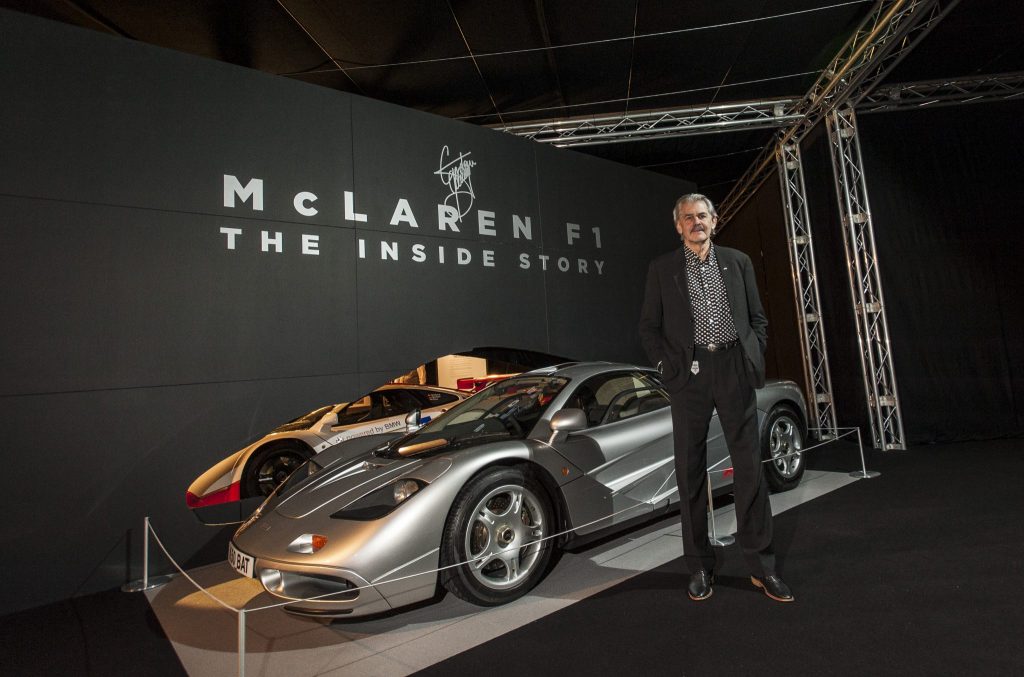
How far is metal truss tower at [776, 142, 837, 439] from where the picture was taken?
7.73 m

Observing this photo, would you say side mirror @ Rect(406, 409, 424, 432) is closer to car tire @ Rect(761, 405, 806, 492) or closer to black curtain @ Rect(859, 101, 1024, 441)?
car tire @ Rect(761, 405, 806, 492)

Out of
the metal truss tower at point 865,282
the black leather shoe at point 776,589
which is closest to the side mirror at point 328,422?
the black leather shoe at point 776,589

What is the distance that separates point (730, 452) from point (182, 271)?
3784 mm

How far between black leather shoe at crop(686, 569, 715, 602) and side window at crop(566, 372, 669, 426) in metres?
0.98

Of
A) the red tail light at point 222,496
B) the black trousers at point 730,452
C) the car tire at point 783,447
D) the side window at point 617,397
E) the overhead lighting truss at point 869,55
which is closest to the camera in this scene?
the black trousers at point 730,452

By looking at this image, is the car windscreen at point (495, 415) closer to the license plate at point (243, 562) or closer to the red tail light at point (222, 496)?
the license plate at point (243, 562)

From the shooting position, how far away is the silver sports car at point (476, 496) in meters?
2.24

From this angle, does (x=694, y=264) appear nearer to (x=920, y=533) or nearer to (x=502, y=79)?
(x=920, y=533)

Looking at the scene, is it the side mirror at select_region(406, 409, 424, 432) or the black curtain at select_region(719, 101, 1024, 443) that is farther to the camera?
the black curtain at select_region(719, 101, 1024, 443)

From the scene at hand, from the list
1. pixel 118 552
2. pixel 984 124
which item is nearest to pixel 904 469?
pixel 984 124

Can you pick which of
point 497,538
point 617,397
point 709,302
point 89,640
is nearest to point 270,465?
point 89,640

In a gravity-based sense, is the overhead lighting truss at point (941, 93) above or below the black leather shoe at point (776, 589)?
above

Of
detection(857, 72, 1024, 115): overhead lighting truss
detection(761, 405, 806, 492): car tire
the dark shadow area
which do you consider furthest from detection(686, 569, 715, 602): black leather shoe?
detection(857, 72, 1024, 115): overhead lighting truss

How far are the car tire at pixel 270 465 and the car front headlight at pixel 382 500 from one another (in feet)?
8.79
